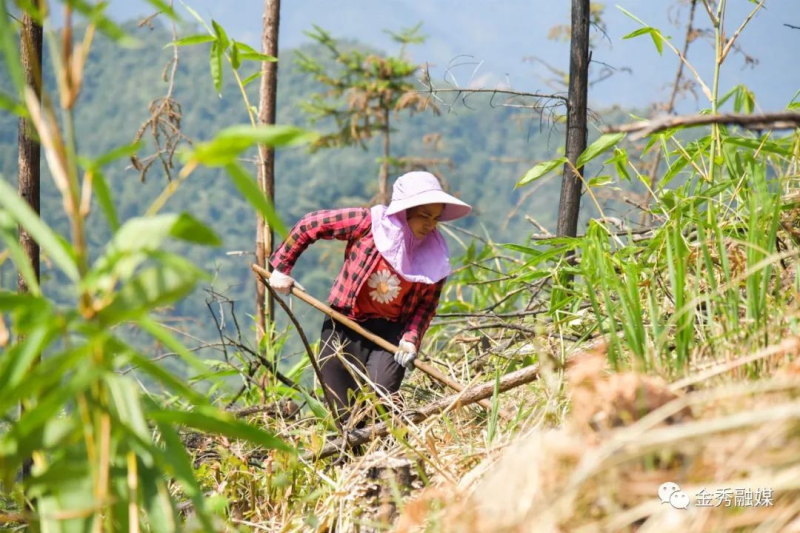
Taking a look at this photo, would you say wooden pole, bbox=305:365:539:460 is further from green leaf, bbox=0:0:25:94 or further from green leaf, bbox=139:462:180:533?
green leaf, bbox=0:0:25:94

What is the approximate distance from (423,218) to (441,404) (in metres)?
1.10

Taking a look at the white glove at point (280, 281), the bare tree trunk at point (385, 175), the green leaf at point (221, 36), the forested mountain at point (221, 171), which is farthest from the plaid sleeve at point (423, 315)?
the forested mountain at point (221, 171)

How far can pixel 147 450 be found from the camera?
3.14ft

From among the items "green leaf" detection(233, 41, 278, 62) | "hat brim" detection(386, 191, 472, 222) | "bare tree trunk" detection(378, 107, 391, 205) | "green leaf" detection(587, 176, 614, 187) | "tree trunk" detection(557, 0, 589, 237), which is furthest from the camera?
"bare tree trunk" detection(378, 107, 391, 205)

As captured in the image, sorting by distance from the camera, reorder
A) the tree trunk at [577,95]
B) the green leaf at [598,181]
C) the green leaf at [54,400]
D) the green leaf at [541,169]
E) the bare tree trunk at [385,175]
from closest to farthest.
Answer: the green leaf at [54,400] < the green leaf at [541,169] < the green leaf at [598,181] < the tree trunk at [577,95] < the bare tree trunk at [385,175]

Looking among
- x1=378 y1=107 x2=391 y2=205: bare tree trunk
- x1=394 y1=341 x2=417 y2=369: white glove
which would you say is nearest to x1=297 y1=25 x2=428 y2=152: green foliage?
x1=378 y1=107 x2=391 y2=205: bare tree trunk

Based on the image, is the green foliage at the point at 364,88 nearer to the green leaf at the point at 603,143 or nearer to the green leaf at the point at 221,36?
the green leaf at the point at 603,143

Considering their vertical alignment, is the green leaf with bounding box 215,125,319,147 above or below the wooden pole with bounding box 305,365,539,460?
above

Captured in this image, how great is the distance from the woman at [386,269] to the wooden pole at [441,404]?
799 millimetres

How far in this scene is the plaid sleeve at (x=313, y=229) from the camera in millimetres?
3119

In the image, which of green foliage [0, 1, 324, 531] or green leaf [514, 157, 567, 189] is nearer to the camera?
green foliage [0, 1, 324, 531]

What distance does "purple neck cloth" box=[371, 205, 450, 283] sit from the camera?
302cm

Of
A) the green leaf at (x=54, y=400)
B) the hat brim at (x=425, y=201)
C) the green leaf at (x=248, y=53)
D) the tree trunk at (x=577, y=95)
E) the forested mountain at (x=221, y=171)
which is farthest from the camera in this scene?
the forested mountain at (x=221, y=171)

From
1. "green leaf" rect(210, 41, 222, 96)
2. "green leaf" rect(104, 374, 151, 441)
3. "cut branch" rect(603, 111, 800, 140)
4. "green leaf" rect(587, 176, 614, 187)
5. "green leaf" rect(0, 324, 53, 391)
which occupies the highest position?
"green leaf" rect(210, 41, 222, 96)
